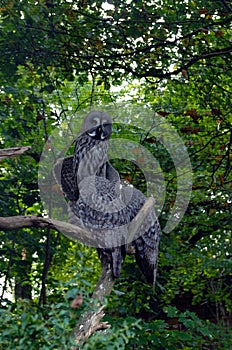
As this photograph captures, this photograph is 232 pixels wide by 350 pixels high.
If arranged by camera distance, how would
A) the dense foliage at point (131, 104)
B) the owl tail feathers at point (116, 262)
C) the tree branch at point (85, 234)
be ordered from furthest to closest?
1. the dense foliage at point (131, 104)
2. the owl tail feathers at point (116, 262)
3. the tree branch at point (85, 234)

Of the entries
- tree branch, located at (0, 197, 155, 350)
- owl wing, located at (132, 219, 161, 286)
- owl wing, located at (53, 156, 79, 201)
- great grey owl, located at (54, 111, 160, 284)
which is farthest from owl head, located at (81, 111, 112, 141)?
owl wing, located at (132, 219, 161, 286)

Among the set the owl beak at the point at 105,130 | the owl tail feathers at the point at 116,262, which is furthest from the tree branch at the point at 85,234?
the owl beak at the point at 105,130

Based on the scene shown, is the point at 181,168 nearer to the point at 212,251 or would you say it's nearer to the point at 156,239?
the point at 212,251

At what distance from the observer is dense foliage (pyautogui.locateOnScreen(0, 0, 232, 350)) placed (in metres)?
5.21

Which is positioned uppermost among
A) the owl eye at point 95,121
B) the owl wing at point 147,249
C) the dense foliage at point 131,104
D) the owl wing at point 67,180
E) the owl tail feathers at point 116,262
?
Answer: the dense foliage at point 131,104

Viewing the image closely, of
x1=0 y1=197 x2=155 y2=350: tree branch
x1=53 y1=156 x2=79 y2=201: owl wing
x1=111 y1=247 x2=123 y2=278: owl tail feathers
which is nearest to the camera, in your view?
x1=0 y1=197 x2=155 y2=350: tree branch

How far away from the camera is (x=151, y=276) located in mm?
3838

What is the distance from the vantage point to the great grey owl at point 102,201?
3492mm

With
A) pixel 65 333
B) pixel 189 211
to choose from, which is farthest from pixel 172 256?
pixel 65 333

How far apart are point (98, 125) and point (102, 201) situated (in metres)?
0.53

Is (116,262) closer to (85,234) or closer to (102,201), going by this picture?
(85,234)

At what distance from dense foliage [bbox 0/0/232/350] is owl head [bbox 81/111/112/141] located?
1466mm

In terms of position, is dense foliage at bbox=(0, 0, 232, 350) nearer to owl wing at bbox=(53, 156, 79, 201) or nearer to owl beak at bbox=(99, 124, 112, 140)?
owl wing at bbox=(53, 156, 79, 201)

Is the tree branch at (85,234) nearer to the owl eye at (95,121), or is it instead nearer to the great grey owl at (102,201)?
the great grey owl at (102,201)
